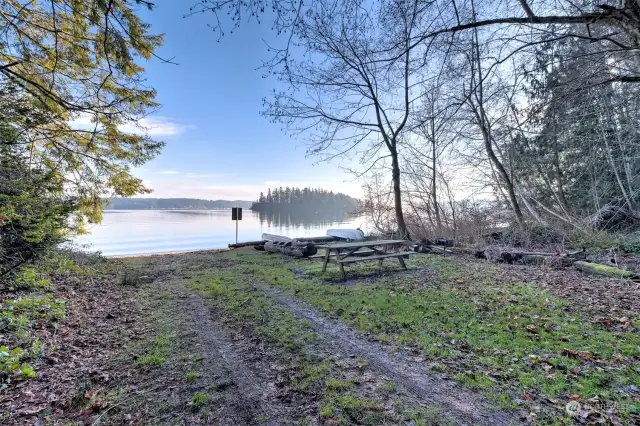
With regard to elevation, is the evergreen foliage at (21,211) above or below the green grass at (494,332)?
above

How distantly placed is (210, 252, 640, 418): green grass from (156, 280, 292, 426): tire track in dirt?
2.78 feet

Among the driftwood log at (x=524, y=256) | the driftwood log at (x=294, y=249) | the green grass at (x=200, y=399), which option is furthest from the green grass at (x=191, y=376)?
the driftwood log at (x=524, y=256)

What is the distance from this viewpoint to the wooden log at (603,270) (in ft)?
18.7

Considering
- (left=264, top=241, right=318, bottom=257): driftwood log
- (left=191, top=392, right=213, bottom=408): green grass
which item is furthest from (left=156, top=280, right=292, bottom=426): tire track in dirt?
(left=264, top=241, right=318, bottom=257): driftwood log

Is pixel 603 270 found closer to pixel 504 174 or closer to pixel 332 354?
pixel 332 354

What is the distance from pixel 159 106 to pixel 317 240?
321 inches

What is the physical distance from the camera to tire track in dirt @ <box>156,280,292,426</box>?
7.30 ft

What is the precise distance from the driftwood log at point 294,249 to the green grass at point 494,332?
407cm

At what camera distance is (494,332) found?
3.54 meters

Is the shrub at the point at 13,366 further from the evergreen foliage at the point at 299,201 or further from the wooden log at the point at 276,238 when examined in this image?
the evergreen foliage at the point at 299,201

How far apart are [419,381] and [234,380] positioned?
1.68 meters

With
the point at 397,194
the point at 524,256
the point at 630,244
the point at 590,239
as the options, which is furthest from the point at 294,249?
the point at 630,244

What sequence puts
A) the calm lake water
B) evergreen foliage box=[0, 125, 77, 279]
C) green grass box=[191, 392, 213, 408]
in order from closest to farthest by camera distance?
green grass box=[191, 392, 213, 408], evergreen foliage box=[0, 125, 77, 279], the calm lake water

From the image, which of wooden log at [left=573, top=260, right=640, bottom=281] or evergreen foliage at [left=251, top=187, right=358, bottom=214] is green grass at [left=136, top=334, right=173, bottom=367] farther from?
evergreen foliage at [left=251, top=187, right=358, bottom=214]
